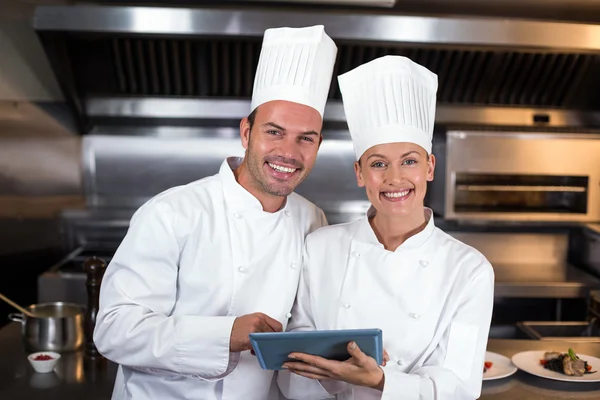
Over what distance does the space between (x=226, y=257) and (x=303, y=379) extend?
1.38 ft

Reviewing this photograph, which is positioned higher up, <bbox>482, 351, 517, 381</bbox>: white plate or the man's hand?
the man's hand

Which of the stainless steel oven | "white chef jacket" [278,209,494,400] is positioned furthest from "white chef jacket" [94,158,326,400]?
the stainless steel oven

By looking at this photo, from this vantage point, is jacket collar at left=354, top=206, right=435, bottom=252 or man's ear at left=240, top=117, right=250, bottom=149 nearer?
jacket collar at left=354, top=206, right=435, bottom=252

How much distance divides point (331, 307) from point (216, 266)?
35cm

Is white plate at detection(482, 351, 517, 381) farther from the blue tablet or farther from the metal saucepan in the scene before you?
the metal saucepan

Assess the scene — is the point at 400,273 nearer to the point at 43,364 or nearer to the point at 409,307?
the point at 409,307

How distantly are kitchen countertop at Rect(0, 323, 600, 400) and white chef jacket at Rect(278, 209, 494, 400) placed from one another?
0.36 metres

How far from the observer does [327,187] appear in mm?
4547

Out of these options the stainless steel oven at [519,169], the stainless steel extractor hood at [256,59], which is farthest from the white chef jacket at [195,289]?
the stainless steel oven at [519,169]

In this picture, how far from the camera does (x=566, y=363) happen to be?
2207 millimetres

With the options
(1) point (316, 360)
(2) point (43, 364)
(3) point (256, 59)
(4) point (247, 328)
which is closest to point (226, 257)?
(4) point (247, 328)

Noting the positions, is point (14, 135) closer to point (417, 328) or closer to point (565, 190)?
point (417, 328)

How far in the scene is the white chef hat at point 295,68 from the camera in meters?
2.03

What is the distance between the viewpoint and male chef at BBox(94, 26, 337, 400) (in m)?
1.85
